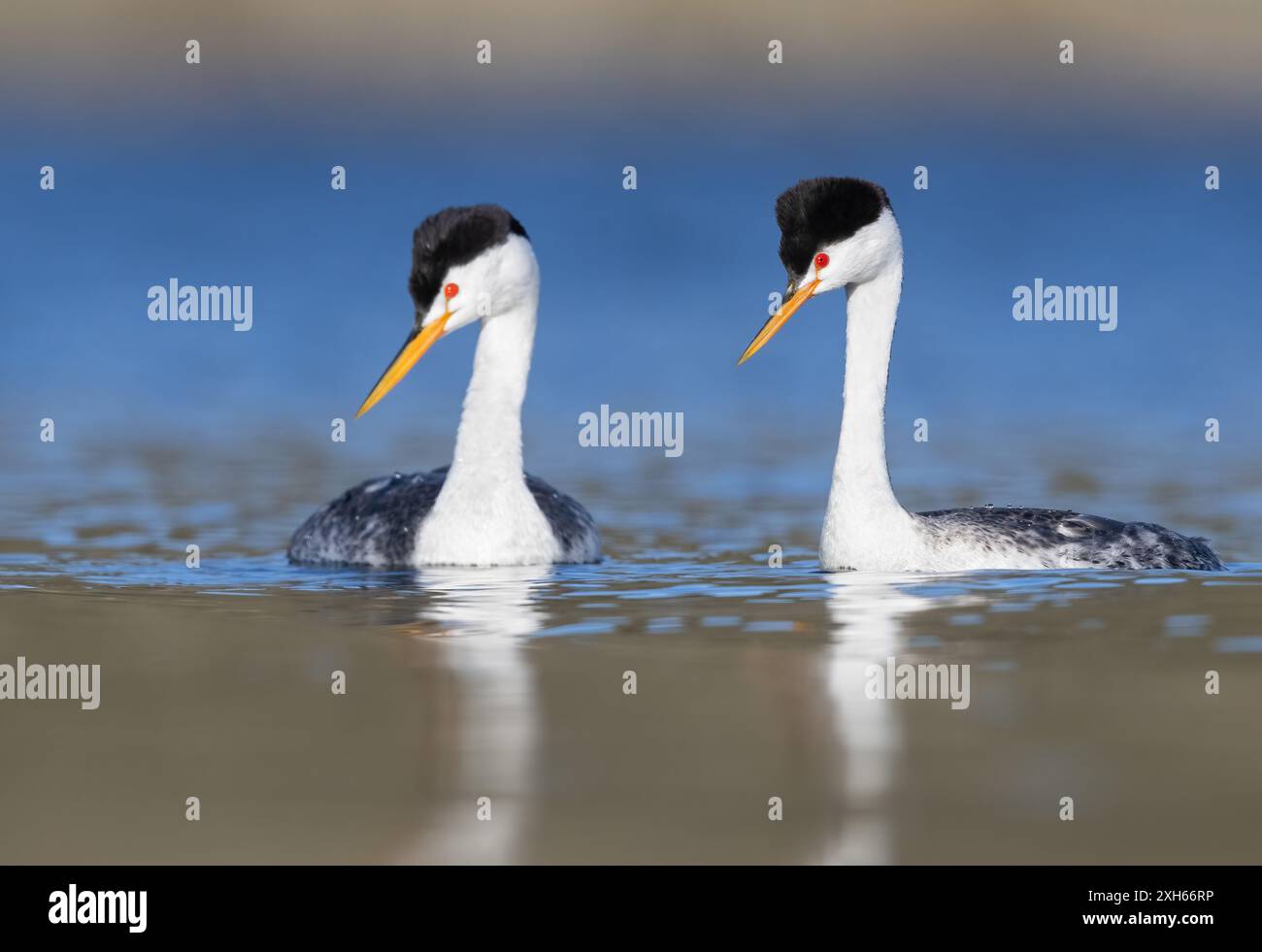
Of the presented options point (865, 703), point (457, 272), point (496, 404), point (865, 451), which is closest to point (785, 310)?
point (865, 451)

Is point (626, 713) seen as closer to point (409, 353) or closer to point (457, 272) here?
point (409, 353)

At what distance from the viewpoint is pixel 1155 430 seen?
2316 cm

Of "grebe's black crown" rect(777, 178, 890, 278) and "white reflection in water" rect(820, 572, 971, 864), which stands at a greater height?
"grebe's black crown" rect(777, 178, 890, 278)

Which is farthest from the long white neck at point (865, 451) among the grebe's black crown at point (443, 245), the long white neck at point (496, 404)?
the grebe's black crown at point (443, 245)

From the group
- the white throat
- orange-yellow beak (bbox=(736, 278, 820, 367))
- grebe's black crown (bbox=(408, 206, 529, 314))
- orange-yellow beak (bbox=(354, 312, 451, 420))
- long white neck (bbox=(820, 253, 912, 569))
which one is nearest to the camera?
orange-yellow beak (bbox=(736, 278, 820, 367))

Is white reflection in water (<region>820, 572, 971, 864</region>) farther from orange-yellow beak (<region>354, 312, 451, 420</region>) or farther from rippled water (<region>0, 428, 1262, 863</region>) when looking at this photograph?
orange-yellow beak (<region>354, 312, 451, 420</region>)

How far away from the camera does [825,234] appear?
42.1 ft

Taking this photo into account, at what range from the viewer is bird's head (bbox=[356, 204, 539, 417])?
13.5 metres

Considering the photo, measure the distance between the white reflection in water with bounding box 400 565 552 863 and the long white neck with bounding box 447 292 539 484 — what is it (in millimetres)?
741

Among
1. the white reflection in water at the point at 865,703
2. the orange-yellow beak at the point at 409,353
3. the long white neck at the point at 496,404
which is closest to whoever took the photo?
the white reflection in water at the point at 865,703

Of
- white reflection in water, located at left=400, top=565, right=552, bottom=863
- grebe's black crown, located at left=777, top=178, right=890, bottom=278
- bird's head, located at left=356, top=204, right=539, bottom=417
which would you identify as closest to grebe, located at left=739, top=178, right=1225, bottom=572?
grebe's black crown, located at left=777, top=178, right=890, bottom=278

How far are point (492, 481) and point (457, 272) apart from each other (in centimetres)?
127

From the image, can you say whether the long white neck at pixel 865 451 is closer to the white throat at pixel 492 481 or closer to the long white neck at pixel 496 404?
the white throat at pixel 492 481

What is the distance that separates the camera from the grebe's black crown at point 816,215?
12.8m
